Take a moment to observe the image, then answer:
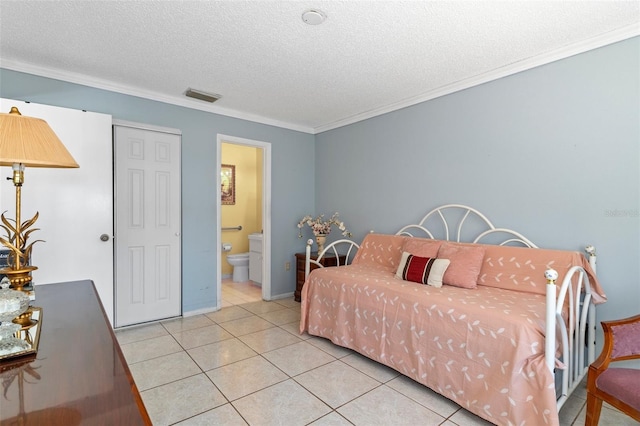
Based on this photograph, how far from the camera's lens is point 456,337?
1.90 m

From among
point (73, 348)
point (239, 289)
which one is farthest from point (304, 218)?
point (73, 348)

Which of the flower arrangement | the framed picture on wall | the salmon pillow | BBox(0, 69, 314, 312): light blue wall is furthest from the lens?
the framed picture on wall

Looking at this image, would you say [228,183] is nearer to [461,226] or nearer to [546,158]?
[461,226]

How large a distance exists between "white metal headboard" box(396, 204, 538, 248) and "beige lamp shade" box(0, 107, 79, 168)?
283cm

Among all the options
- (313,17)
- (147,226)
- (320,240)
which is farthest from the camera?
(320,240)

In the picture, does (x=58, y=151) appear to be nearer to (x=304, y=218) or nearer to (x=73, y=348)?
(x=73, y=348)

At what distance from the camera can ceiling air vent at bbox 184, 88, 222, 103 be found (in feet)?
10.5

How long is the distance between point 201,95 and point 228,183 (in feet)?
7.89

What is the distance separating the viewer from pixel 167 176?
335 centimetres

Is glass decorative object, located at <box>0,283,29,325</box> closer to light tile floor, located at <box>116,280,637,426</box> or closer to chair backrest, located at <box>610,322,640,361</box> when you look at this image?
light tile floor, located at <box>116,280,637,426</box>

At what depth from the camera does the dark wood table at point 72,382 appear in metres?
0.64

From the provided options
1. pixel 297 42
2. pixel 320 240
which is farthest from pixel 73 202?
pixel 320 240

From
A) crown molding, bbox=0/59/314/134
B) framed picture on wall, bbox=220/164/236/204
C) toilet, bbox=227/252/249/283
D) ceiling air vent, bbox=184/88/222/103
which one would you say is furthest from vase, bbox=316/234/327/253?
framed picture on wall, bbox=220/164/236/204

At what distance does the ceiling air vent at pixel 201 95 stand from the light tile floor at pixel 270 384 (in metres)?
2.37
